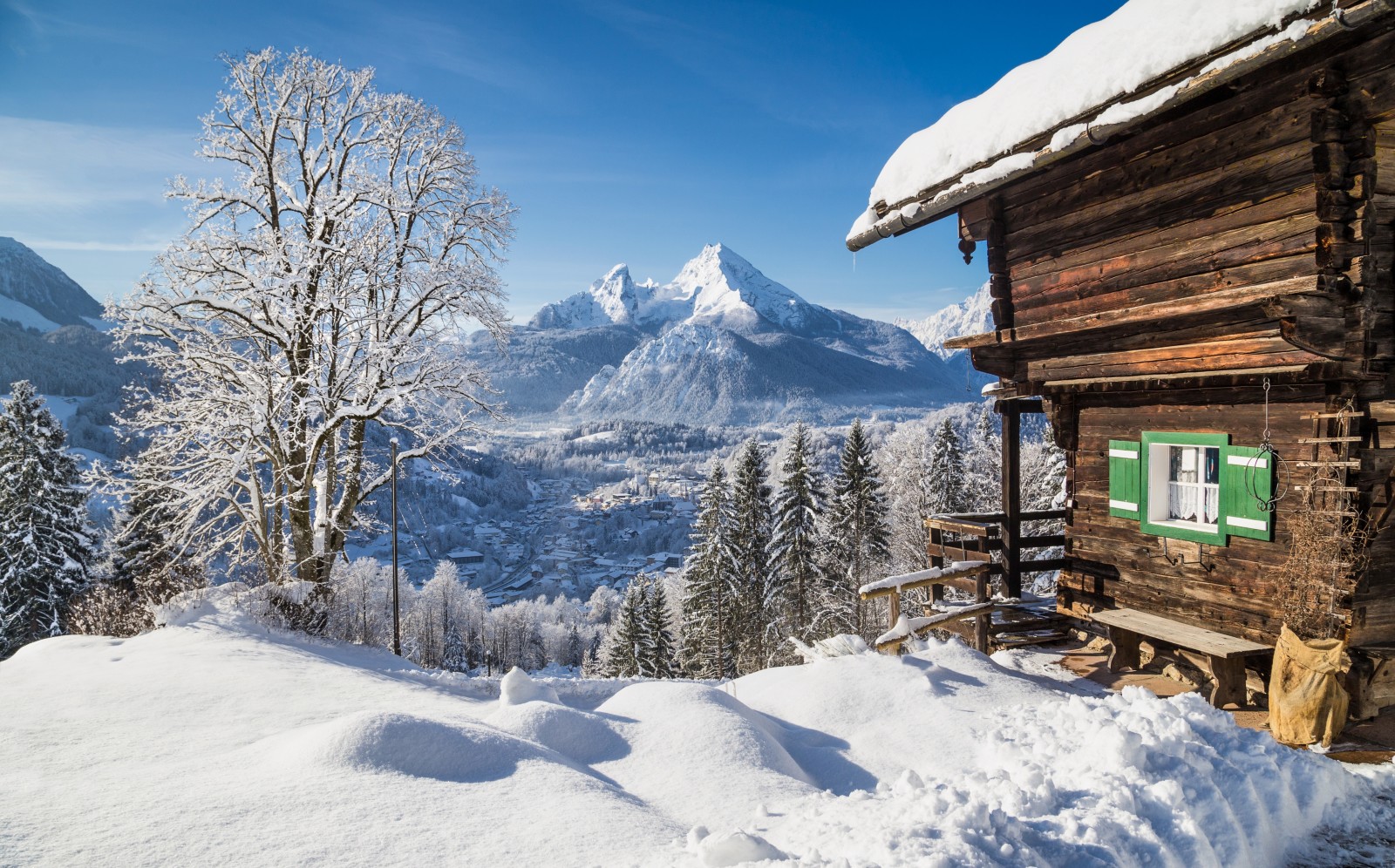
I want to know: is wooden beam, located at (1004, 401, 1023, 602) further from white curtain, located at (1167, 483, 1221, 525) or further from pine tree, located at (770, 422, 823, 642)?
pine tree, located at (770, 422, 823, 642)

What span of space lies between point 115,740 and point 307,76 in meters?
13.5

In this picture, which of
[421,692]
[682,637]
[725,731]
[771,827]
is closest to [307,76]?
[421,692]

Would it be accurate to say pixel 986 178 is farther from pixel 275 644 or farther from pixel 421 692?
pixel 275 644

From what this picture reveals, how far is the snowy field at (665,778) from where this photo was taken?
374 cm

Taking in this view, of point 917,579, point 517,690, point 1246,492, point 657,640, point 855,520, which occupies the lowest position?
point 657,640

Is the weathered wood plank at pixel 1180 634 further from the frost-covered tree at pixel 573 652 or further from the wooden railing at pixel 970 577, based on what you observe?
the frost-covered tree at pixel 573 652

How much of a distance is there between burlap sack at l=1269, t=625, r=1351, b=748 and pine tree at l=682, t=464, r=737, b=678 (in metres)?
24.4

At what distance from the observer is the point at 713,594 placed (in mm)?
30391

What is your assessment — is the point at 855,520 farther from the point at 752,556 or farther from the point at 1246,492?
the point at 1246,492

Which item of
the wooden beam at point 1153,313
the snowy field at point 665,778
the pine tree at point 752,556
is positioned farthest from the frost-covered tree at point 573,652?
the wooden beam at point 1153,313

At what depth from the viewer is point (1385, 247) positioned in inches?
256

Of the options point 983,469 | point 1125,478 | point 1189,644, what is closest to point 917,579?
point 1125,478

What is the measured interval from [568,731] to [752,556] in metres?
25.7

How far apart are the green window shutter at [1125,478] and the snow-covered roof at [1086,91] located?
146 inches
